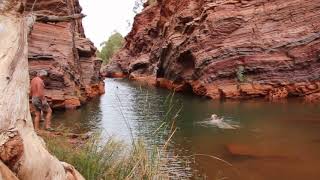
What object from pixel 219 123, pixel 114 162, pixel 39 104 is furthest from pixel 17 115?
pixel 219 123

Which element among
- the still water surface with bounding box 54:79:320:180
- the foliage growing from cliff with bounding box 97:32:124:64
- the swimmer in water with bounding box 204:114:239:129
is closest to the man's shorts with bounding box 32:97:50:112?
the still water surface with bounding box 54:79:320:180

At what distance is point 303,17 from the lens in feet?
105

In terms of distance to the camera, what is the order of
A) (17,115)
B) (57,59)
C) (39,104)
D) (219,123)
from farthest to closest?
(57,59), (219,123), (39,104), (17,115)

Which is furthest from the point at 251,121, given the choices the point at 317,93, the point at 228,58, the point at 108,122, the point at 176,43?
the point at 176,43

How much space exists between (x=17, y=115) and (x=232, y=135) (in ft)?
46.8

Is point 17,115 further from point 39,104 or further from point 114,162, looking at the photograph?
point 39,104

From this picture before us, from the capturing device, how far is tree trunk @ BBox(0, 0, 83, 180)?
12.7 ft

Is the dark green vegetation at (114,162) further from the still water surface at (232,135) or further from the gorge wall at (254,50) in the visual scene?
the gorge wall at (254,50)

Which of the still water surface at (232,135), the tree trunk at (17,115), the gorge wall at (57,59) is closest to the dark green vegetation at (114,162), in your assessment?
the still water surface at (232,135)

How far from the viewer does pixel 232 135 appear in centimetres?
1777

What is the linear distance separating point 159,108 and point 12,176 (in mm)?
22427

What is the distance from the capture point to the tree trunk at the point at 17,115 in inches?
152

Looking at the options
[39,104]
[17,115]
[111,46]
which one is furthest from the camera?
[111,46]

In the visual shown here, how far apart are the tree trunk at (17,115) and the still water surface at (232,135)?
5.62 feet
